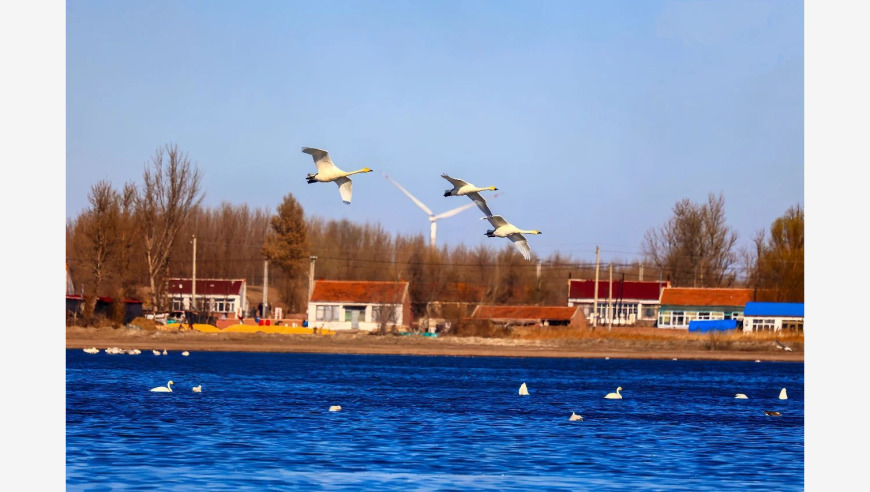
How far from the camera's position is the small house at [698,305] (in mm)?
100250

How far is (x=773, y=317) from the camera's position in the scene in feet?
291

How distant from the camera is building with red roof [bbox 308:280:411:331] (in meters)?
93.2

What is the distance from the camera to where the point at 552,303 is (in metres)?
126

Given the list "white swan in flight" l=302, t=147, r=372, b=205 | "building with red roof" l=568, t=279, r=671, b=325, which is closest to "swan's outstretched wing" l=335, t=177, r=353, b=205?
"white swan in flight" l=302, t=147, r=372, b=205

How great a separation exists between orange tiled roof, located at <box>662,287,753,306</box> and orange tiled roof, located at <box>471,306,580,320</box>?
1055 centimetres

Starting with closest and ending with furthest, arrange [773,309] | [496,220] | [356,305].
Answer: [496,220]
[773,309]
[356,305]

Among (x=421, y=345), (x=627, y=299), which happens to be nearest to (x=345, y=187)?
(x=421, y=345)

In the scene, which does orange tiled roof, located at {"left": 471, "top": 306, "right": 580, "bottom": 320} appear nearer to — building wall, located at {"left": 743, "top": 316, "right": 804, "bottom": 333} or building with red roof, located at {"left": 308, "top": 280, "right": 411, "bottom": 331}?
building with red roof, located at {"left": 308, "top": 280, "right": 411, "bottom": 331}

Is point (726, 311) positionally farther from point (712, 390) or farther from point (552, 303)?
point (712, 390)

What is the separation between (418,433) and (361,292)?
218 feet

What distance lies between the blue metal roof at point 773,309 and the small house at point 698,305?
866 cm

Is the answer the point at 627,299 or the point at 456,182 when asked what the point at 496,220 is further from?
the point at 627,299

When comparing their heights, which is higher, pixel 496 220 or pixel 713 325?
pixel 496 220

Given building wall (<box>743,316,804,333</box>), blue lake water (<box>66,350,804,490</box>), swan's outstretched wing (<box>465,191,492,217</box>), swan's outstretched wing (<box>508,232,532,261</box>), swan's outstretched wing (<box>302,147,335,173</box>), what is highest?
swan's outstretched wing (<box>302,147,335,173</box>)
